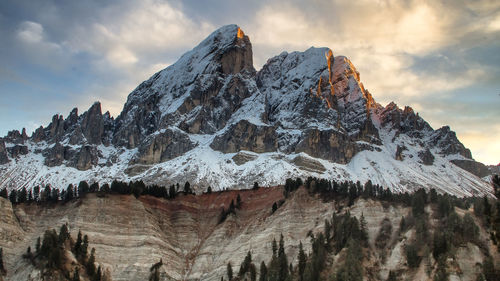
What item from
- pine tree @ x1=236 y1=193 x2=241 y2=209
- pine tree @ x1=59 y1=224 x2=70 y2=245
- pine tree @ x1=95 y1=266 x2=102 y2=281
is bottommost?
pine tree @ x1=95 y1=266 x2=102 y2=281

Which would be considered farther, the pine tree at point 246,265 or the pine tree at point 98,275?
the pine tree at point 246,265

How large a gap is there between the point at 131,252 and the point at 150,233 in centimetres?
833

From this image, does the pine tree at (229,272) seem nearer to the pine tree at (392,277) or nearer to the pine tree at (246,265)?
the pine tree at (246,265)

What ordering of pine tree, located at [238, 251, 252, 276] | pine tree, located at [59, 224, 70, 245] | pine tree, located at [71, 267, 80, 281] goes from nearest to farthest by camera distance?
pine tree, located at [71, 267, 80, 281]
pine tree, located at [59, 224, 70, 245]
pine tree, located at [238, 251, 252, 276]

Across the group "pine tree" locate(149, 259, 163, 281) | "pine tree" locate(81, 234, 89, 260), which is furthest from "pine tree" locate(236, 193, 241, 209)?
"pine tree" locate(81, 234, 89, 260)

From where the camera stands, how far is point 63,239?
125m

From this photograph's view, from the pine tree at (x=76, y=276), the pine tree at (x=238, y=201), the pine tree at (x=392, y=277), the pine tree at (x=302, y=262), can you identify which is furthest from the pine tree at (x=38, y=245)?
the pine tree at (x=392, y=277)

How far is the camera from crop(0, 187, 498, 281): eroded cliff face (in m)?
129

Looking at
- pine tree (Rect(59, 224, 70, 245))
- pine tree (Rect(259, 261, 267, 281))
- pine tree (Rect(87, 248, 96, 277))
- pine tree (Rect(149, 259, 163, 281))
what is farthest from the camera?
pine tree (Rect(149, 259, 163, 281))

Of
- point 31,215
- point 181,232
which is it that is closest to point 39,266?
point 31,215

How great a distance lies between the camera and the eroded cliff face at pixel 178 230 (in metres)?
129

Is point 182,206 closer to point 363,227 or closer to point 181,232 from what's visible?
point 181,232

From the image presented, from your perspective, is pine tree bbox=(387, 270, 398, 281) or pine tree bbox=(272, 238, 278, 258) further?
pine tree bbox=(272, 238, 278, 258)

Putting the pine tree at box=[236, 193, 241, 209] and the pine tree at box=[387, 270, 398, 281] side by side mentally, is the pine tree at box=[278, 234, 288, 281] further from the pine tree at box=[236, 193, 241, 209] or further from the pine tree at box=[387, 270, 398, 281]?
the pine tree at box=[236, 193, 241, 209]
